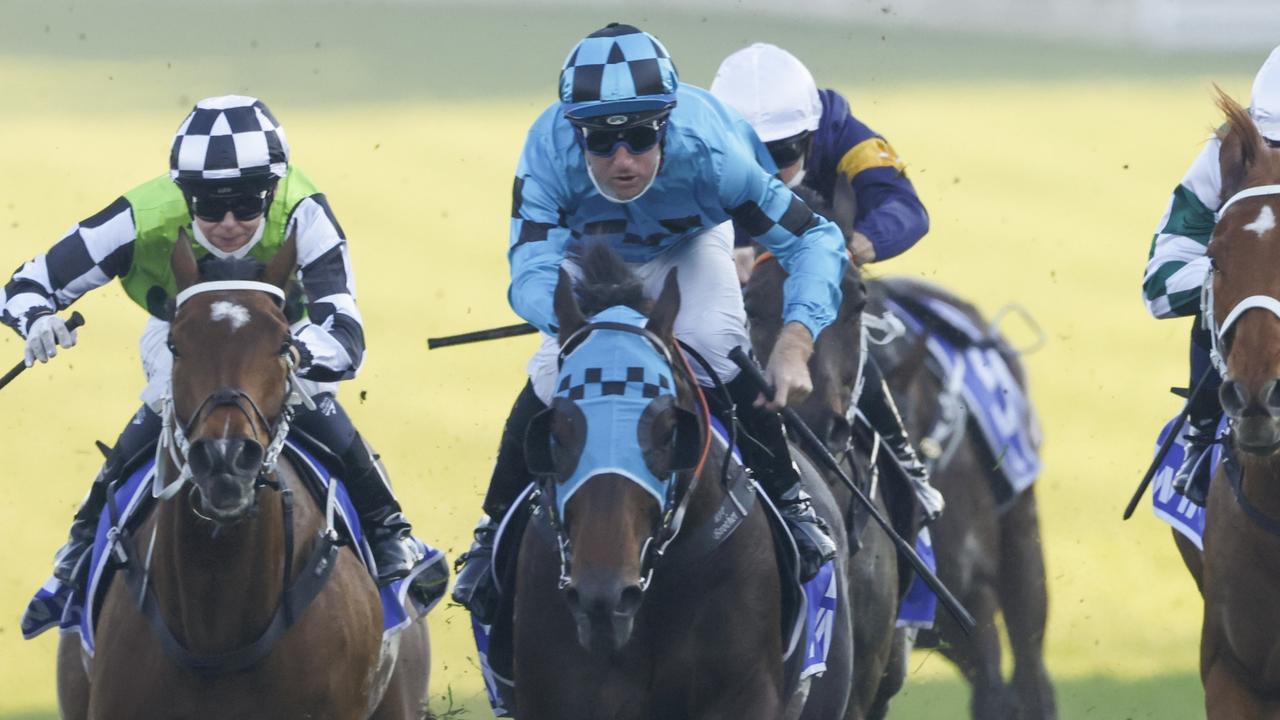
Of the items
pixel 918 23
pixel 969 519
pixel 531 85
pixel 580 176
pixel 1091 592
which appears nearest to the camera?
pixel 580 176

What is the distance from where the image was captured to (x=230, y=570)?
227 inches

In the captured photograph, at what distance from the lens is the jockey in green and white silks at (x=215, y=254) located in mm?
6238

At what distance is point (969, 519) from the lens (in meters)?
9.11

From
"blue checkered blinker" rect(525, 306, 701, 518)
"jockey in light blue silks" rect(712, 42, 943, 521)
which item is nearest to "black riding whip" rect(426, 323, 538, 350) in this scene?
"blue checkered blinker" rect(525, 306, 701, 518)

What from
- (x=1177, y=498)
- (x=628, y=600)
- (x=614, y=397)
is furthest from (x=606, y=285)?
(x=1177, y=498)

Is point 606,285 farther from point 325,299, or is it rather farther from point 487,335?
point 325,299

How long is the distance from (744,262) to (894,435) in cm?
99

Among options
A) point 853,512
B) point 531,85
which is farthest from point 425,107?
point 853,512

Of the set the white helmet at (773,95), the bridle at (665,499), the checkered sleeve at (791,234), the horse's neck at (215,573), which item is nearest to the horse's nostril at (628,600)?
the bridle at (665,499)

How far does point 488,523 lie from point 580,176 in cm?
101

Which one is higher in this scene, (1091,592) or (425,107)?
(425,107)

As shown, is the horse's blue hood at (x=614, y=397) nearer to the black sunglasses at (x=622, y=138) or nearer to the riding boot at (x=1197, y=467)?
the black sunglasses at (x=622, y=138)

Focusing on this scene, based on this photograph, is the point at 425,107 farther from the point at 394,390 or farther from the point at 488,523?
the point at 488,523

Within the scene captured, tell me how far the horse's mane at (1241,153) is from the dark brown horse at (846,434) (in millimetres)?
1657
